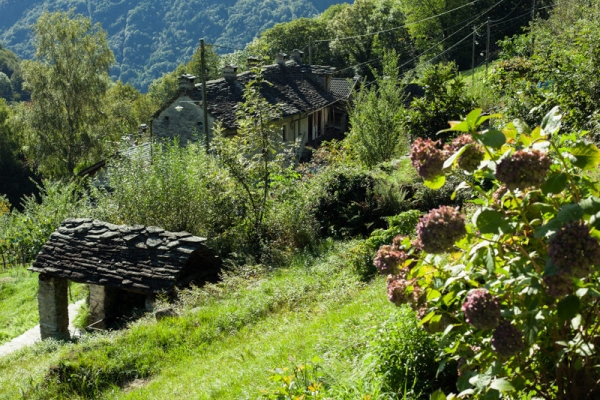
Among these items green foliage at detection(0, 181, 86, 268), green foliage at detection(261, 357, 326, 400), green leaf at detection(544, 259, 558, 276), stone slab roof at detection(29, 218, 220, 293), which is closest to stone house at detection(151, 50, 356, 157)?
green foliage at detection(0, 181, 86, 268)

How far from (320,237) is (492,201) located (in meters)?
10.3

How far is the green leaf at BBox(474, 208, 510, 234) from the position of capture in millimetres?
2551

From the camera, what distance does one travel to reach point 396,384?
4.29 meters

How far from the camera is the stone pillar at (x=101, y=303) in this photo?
1215 cm

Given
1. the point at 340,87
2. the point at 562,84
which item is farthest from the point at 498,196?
the point at 340,87

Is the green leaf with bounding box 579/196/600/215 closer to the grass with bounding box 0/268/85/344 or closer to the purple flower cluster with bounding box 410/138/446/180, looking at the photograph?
the purple flower cluster with bounding box 410/138/446/180

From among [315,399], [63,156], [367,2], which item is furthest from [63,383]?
[367,2]

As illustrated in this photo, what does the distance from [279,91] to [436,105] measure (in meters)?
18.6

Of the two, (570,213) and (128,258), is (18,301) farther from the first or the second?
(570,213)

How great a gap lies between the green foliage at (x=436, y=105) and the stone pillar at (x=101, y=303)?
8.33 meters

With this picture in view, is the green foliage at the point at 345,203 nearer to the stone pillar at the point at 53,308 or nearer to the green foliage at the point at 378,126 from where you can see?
the green foliage at the point at 378,126

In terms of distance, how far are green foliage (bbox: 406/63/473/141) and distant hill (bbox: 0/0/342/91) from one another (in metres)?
129

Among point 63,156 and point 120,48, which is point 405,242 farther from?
point 120,48

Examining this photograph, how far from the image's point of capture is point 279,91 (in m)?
32.8
